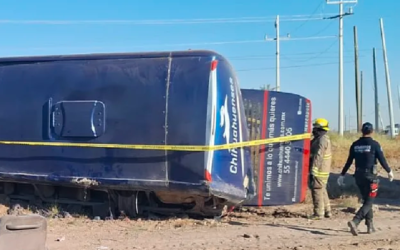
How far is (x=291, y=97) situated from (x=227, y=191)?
2.10 m

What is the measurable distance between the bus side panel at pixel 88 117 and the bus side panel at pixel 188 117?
0.16m

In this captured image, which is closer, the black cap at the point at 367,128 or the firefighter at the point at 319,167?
the black cap at the point at 367,128

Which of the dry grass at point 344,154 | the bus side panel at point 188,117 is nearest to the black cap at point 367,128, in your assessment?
the bus side panel at point 188,117

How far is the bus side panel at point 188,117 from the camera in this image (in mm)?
8844

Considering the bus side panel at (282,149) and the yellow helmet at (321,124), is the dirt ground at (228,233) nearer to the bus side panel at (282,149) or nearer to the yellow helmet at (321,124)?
the bus side panel at (282,149)

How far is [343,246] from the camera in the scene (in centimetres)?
827

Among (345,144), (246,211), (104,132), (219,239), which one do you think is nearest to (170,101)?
(104,132)

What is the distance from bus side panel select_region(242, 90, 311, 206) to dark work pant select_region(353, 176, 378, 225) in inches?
49.2

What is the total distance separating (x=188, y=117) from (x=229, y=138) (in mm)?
746

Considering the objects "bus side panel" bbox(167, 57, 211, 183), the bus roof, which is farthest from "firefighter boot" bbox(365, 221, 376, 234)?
the bus roof

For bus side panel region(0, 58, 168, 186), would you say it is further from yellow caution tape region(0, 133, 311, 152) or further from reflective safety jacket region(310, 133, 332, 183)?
reflective safety jacket region(310, 133, 332, 183)

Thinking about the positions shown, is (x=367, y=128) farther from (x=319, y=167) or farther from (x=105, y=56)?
(x=105, y=56)

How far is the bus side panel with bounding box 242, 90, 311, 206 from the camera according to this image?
33.4 ft

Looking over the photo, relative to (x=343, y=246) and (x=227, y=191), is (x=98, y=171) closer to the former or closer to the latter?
(x=227, y=191)
